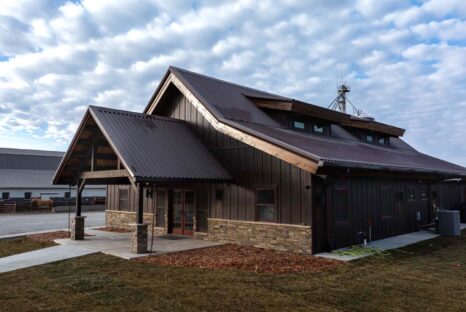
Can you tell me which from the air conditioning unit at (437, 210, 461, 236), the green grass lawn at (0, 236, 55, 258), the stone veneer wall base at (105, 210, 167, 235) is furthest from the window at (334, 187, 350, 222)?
the green grass lawn at (0, 236, 55, 258)

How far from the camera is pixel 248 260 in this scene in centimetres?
1048

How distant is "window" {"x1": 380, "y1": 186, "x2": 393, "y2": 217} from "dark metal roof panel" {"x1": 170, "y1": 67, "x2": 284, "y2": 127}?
4.89m

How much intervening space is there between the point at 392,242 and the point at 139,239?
868 cm

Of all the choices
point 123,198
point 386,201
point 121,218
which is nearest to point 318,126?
point 386,201

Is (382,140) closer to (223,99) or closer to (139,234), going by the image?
(223,99)

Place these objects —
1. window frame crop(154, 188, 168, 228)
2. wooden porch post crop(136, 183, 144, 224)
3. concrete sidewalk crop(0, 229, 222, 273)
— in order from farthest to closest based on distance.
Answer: window frame crop(154, 188, 168, 228) → wooden porch post crop(136, 183, 144, 224) → concrete sidewalk crop(0, 229, 222, 273)

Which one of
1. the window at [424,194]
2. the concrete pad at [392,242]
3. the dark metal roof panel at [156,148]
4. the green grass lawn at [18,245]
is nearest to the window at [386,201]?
the concrete pad at [392,242]

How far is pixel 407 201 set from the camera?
16.9 m

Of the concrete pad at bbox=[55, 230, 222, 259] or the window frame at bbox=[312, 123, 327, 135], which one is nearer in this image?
the concrete pad at bbox=[55, 230, 222, 259]

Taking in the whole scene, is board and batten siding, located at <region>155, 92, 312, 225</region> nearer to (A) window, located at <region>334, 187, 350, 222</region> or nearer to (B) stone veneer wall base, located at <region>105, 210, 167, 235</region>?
(A) window, located at <region>334, 187, 350, 222</region>

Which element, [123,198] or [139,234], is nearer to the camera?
[139,234]

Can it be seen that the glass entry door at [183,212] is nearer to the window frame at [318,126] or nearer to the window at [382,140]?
the window frame at [318,126]

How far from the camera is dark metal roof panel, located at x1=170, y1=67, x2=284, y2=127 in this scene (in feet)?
49.3

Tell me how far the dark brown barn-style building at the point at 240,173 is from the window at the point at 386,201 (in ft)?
0.13
